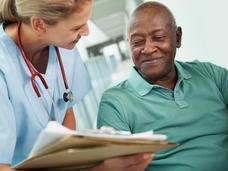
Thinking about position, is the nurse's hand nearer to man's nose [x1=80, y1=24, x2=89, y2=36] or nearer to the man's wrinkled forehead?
man's nose [x1=80, y1=24, x2=89, y2=36]

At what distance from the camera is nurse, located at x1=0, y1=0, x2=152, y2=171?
1.04 metres

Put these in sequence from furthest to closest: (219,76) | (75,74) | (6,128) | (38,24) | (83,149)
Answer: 1. (75,74)
2. (219,76)
3. (38,24)
4. (6,128)
5. (83,149)

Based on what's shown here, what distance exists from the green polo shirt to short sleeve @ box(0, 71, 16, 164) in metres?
0.33

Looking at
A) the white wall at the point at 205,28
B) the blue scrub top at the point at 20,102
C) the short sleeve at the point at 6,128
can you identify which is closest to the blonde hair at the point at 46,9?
the blue scrub top at the point at 20,102

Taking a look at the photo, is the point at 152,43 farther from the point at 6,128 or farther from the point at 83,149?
the point at 83,149

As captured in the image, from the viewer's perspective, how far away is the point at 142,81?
1306 millimetres

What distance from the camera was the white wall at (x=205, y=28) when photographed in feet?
5.45

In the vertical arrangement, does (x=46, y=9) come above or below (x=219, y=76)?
above

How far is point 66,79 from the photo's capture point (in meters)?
1.36

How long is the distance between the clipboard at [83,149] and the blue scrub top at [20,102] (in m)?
0.26

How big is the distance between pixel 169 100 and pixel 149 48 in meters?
0.20

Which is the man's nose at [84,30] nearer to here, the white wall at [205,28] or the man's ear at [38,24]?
the man's ear at [38,24]

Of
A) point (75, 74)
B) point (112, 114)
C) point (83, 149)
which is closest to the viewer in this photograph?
point (83, 149)

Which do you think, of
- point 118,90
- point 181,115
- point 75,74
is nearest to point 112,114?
point 118,90
